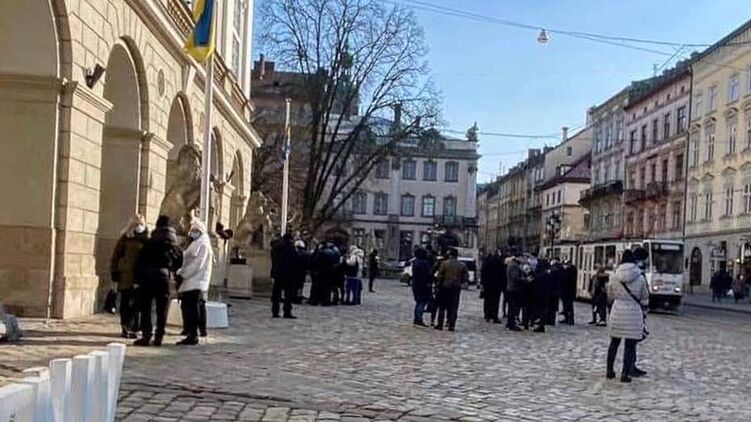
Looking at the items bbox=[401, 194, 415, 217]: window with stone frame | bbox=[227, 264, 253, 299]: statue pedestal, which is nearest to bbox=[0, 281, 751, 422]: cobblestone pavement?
bbox=[227, 264, 253, 299]: statue pedestal

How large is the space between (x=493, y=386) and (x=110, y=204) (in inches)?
428

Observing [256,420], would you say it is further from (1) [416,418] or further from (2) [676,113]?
(2) [676,113]

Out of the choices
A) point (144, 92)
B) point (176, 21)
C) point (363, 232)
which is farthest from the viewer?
point (363, 232)

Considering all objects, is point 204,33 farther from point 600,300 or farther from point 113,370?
point 600,300

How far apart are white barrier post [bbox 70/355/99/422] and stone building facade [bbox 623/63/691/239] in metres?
55.7

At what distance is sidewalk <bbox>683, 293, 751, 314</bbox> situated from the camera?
40906 millimetres

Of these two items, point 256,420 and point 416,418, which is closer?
point 256,420

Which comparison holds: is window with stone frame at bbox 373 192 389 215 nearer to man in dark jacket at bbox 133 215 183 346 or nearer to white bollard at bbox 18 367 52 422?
man in dark jacket at bbox 133 215 183 346

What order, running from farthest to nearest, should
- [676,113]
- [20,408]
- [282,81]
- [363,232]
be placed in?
1. [363,232]
2. [676,113]
3. [282,81]
4. [20,408]

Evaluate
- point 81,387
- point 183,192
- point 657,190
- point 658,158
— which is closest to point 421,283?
point 183,192

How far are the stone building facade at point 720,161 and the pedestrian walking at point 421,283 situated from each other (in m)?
34.3

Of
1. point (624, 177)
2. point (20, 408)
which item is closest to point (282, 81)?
point (624, 177)

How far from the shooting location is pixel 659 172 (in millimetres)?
65750

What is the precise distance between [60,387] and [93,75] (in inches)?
480
